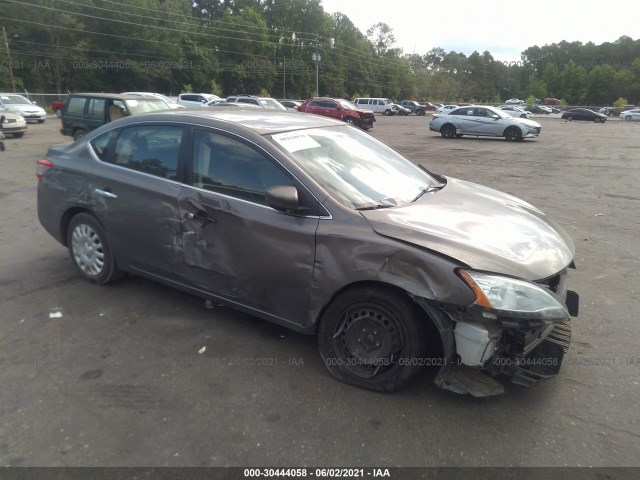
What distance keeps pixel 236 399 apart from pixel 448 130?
23392 mm

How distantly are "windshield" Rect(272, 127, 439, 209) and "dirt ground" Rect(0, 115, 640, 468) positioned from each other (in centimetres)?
120

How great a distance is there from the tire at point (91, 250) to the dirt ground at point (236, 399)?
155mm

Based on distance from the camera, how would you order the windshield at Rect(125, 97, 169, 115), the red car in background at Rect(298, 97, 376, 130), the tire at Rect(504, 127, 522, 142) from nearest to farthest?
the windshield at Rect(125, 97, 169, 115), the tire at Rect(504, 127, 522, 142), the red car in background at Rect(298, 97, 376, 130)

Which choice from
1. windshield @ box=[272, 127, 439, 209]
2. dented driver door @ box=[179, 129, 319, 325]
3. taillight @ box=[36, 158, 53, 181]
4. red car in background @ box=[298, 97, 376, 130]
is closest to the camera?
dented driver door @ box=[179, 129, 319, 325]

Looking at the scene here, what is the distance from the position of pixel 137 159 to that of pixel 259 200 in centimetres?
143

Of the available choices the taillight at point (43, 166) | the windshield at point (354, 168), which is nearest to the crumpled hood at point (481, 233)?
the windshield at point (354, 168)

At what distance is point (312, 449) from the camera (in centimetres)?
241

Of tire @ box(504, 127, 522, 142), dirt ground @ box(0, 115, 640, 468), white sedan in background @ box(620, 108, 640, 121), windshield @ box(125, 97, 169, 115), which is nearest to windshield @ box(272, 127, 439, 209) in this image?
dirt ground @ box(0, 115, 640, 468)

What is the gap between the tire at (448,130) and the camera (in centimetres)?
2378

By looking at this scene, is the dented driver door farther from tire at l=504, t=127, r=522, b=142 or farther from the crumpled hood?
tire at l=504, t=127, r=522, b=142

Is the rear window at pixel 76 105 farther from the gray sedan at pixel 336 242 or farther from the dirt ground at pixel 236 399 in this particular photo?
the gray sedan at pixel 336 242

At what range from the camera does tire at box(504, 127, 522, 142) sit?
2217 cm

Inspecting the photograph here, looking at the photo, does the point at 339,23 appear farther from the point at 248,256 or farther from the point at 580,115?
the point at 248,256

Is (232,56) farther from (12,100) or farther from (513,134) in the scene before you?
(513,134)
